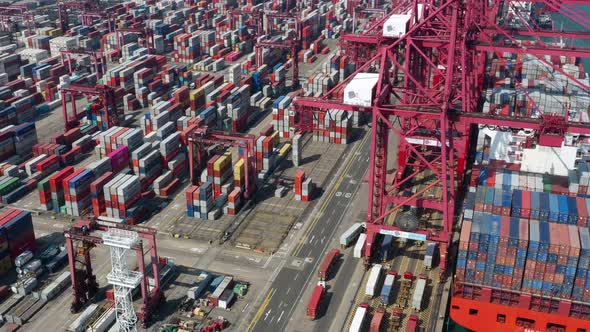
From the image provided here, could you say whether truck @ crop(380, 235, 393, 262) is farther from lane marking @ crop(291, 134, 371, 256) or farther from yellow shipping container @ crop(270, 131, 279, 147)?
yellow shipping container @ crop(270, 131, 279, 147)

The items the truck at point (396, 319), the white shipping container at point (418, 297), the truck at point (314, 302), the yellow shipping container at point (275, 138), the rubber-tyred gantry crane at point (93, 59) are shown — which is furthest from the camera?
the rubber-tyred gantry crane at point (93, 59)

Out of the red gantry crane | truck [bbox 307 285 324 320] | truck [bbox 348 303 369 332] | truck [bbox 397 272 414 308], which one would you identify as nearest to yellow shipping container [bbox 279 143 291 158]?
the red gantry crane

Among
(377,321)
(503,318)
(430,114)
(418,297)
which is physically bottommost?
(503,318)

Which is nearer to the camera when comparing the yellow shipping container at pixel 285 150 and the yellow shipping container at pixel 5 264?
the yellow shipping container at pixel 5 264

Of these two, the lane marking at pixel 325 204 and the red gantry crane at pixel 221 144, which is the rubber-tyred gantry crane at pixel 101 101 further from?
the lane marking at pixel 325 204

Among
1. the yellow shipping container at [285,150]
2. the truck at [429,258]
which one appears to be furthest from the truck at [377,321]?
the yellow shipping container at [285,150]

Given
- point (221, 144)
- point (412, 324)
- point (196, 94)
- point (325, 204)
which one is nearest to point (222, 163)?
point (221, 144)

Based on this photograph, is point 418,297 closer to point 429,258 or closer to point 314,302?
point 429,258
